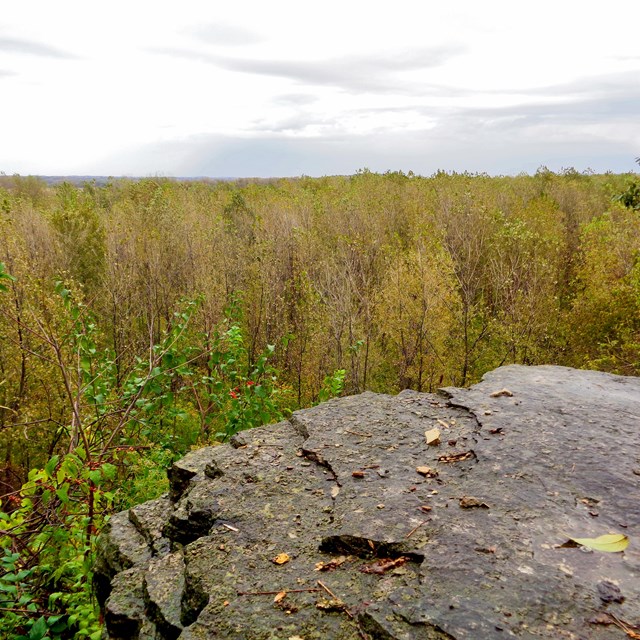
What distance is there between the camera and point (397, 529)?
11.4 ft

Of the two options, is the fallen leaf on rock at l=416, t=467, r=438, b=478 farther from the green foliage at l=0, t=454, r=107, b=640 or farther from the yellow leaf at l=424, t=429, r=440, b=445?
the green foliage at l=0, t=454, r=107, b=640

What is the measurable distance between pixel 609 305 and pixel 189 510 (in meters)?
16.6

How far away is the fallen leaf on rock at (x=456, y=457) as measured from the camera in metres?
4.33

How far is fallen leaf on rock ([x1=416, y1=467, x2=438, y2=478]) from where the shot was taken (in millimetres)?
4133

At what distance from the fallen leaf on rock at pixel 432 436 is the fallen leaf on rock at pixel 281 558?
1783 millimetres

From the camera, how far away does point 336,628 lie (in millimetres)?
2842

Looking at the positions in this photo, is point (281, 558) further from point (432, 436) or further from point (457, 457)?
point (432, 436)

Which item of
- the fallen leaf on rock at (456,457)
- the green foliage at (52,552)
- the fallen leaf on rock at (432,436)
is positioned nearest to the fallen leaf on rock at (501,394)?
the fallen leaf on rock at (432,436)

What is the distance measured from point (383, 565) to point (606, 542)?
1.37 metres

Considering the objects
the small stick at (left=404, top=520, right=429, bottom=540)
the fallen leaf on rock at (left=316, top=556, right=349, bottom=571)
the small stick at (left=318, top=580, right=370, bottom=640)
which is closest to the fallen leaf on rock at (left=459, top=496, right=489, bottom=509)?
the small stick at (left=404, top=520, right=429, bottom=540)

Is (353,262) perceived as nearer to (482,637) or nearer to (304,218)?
(304,218)

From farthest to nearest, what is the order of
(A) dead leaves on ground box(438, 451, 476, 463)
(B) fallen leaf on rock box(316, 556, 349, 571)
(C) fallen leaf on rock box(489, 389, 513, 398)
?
(C) fallen leaf on rock box(489, 389, 513, 398) < (A) dead leaves on ground box(438, 451, 476, 463) < (B) fallen leaf on rock box(316, 556, 349, 571)

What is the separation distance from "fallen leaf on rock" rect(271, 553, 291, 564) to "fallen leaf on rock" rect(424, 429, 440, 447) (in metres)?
1.78

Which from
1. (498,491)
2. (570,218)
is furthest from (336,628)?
(570,218)
